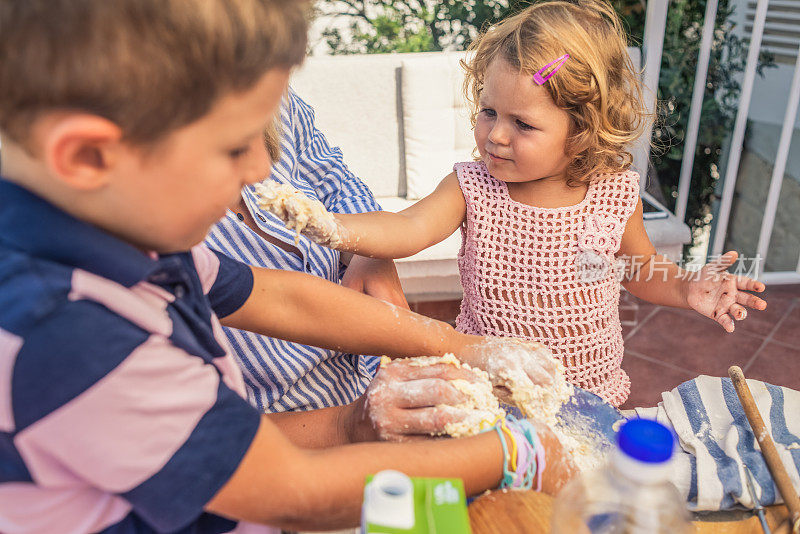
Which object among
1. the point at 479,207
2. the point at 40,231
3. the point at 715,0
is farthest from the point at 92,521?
the point at 715,0

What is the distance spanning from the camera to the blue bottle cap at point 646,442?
0.48 m

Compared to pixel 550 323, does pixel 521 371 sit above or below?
above

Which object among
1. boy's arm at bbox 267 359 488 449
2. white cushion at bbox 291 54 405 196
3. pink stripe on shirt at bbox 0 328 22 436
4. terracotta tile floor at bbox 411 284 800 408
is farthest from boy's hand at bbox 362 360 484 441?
→ white cushion at bbox 291 54 405 196

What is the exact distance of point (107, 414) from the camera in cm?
54

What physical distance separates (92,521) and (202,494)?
0.44 feet

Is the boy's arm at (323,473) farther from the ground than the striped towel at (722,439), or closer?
farther from the ground

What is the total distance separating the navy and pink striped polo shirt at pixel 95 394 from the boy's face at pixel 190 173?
0.04 m

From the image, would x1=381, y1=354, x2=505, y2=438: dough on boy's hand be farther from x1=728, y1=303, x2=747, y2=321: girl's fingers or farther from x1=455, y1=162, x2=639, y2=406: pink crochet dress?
x1=728, y1=303, x2=747, y2=321: girl's fingers

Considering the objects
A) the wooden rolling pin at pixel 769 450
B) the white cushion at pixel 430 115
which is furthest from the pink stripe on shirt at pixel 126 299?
the white cushion at pixel 430 115

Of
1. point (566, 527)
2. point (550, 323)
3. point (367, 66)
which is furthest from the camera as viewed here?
point (367, 66)

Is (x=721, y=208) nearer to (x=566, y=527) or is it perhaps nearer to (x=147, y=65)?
(x=566, y=527)

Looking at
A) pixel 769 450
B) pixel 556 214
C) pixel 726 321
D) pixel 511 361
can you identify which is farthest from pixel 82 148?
pixel 726 321

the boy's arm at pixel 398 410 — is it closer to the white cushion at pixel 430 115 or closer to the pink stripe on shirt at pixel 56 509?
the pink stripe on shirt at pixel 56 509

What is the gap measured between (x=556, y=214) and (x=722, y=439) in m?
0.62
